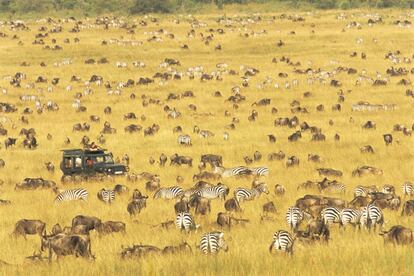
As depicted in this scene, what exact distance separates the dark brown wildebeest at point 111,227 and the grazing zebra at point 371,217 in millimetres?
7122

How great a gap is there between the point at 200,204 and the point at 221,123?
2209 cm

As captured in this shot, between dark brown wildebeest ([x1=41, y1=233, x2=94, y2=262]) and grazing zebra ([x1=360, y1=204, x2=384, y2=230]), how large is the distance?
316 inches

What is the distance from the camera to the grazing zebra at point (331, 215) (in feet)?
66.8

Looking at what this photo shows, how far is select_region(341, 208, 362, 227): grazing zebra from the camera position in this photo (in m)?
20.3

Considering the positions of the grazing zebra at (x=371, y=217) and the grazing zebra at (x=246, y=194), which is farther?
the grazing zebra at (x=246, y=194)

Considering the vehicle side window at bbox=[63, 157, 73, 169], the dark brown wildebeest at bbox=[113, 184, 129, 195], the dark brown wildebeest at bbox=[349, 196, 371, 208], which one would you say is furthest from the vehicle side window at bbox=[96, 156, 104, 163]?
the dark brown wildebeest at bbox=[349, 196, 371, 208]

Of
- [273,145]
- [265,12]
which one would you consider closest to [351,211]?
[273,145]

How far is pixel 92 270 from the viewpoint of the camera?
14344 mm

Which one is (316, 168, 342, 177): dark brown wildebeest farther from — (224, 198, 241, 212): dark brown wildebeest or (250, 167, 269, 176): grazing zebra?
(224, 198, 241, 212): dark brown wildebeest

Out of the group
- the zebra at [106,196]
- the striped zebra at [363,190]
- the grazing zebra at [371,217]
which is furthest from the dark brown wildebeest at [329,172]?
the grazing zebra at [371,217]

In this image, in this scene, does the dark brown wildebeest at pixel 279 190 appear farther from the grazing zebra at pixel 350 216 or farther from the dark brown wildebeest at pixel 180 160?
the dark brown wildebeest at pixel 180 160

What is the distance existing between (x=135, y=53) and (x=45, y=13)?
54.4 metres

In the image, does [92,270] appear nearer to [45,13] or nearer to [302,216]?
[302,216]

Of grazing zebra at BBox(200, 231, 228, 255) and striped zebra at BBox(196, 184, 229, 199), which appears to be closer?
grazing zebra at BBox(200, 231, 228, 255)
